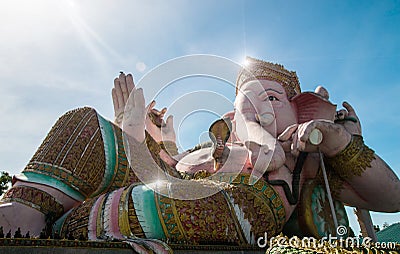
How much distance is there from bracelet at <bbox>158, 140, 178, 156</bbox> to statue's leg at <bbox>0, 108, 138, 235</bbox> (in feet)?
2.87

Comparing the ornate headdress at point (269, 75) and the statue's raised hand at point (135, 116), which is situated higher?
the ornate headdress at point (269, 75)

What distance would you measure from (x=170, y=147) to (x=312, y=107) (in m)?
1.45

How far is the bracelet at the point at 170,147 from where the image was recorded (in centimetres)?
371

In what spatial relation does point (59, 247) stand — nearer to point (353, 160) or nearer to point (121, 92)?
point (121, 92)

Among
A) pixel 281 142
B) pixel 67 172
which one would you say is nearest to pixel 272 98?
pixel 281 142

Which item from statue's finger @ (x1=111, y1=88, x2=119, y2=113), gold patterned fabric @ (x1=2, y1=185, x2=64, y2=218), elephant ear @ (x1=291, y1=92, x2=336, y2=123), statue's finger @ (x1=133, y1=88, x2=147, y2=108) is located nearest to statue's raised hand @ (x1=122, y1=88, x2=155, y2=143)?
statue's finger @ (x1=133, y1=88, x2=147, y2=108)

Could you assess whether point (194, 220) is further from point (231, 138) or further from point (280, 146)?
point (231, 138)

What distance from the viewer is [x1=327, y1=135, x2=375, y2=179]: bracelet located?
9.12 ft

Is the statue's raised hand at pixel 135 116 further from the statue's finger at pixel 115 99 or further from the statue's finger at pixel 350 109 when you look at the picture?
the statue's finger at pixel 350 109

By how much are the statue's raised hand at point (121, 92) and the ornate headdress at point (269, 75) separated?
1.08 metres

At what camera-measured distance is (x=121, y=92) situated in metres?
3.33

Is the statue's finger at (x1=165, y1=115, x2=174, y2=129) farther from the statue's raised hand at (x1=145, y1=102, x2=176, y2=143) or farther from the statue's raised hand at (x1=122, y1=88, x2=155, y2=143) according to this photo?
the statue's raised hand at (x1=122, y1=88, x2=155, y2=143)

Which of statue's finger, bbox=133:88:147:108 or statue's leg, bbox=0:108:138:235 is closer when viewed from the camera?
statue's leg, bbox=0:108:138:235

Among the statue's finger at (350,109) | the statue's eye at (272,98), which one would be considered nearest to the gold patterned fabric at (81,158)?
the statue's eye at (272,98)
